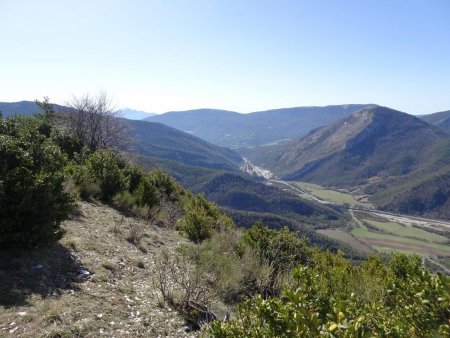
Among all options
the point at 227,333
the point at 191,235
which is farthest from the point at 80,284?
the point at 191,235

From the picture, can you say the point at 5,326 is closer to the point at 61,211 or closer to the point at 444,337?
the point at 61,211

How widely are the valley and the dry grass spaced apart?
279 ft

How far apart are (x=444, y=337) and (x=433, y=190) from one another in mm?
193350

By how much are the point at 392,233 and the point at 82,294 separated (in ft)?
Answer: 436

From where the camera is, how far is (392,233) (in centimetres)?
12150

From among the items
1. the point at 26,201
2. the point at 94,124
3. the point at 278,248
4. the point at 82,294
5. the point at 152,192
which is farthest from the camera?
the point at 94,124

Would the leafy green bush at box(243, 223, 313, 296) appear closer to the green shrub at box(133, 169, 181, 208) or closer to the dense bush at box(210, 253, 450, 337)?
the green shrub at box(133, 169, 181, 208)

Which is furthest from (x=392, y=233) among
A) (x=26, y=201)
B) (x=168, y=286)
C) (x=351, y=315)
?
(x=351, y=315)

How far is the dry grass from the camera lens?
189 inches

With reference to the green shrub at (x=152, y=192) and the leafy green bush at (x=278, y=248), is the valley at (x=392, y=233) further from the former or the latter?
the leafy green bush at (x=278, y=248)

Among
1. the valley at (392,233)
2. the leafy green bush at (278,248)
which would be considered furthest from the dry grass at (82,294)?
the valley at (392,233)

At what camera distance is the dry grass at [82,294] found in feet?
15.7

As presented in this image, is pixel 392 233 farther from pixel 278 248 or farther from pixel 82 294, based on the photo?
pixel 82 294

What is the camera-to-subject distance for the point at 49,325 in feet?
15.4
